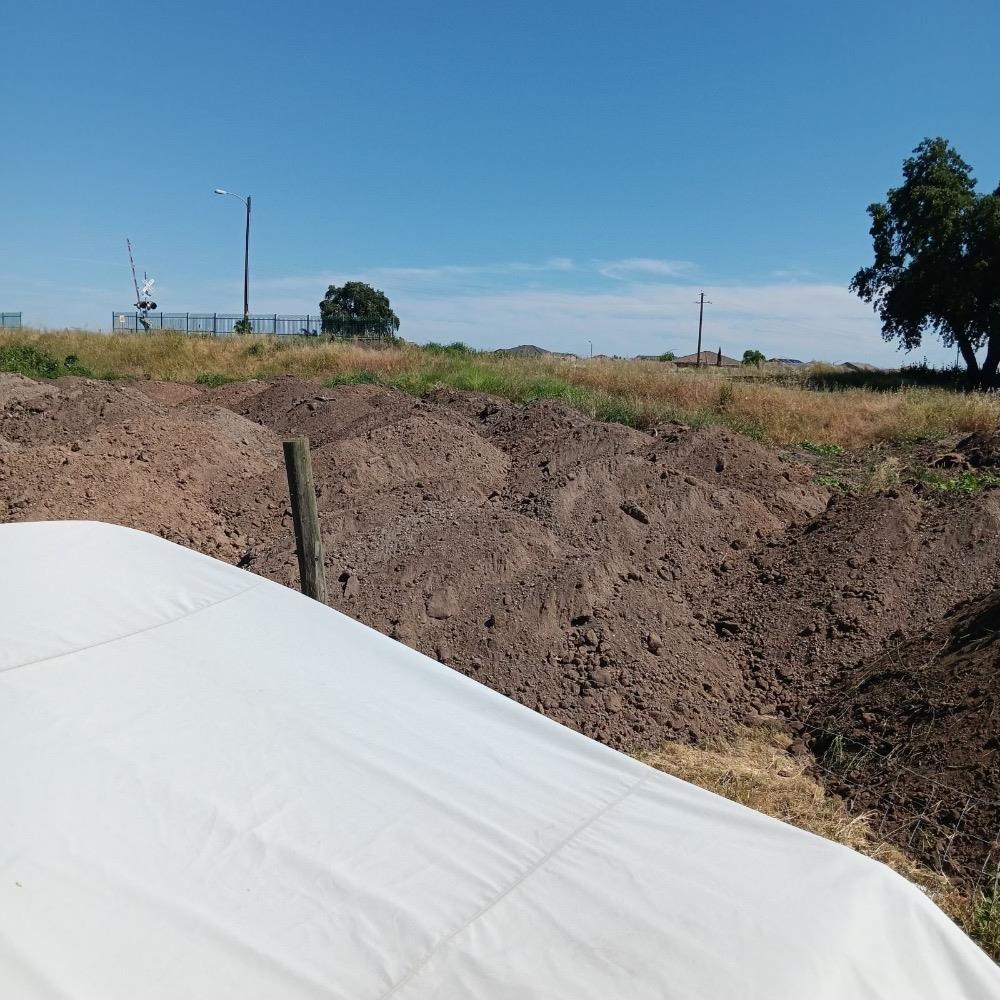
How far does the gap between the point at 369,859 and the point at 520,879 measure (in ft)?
1.06

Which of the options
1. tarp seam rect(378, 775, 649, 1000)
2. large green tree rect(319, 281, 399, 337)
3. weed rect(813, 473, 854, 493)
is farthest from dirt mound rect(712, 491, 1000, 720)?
large green tree rect(319, 281, 399, 337)

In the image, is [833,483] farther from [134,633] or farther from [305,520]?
[134,633]

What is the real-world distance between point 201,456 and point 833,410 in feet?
34.8

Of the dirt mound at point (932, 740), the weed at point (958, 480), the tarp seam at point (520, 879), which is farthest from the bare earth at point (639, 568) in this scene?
the tarp seam at point (520, 879)

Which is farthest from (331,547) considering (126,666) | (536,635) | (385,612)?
(126,666)

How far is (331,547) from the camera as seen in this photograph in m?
7.25

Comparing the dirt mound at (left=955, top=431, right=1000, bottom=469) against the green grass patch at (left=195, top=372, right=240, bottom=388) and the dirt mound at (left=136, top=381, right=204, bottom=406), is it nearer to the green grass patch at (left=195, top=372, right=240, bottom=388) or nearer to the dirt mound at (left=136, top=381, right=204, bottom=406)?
the dirt mound at (left=136, top=381, right=204, bottom=406)

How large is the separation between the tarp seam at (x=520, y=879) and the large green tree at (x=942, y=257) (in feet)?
104

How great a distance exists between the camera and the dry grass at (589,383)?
15109 mm

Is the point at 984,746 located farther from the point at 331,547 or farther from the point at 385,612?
the point at 331,547

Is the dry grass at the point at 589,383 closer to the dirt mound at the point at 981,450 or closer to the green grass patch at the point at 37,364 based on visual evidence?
the green grass patch at the point at 37,364

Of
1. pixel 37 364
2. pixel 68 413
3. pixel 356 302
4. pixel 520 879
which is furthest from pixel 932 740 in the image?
pixel 356 302

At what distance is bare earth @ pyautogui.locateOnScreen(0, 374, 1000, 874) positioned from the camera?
5.27 metres

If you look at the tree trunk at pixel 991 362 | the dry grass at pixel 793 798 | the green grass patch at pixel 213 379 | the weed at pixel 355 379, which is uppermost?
the tree trunk at pixel 991 362
